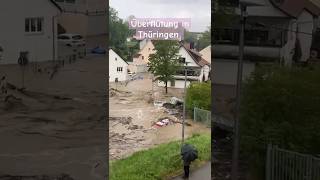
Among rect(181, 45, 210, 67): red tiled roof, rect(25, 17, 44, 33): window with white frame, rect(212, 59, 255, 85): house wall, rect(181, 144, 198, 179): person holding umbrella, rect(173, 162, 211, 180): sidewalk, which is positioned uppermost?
rect(25, 17, 44, 33): window with white frame

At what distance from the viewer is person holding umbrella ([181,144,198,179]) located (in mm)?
4598

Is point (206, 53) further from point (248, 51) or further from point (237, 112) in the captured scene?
point (237, 112)

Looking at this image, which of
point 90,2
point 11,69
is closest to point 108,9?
point 90,2

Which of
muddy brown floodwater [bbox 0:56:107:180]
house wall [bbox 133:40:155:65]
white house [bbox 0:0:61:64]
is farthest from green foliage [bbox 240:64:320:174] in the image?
white house [bbox 0:0:61:64]

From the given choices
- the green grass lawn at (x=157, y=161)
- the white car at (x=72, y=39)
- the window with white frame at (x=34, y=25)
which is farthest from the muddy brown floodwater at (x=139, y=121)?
the window with white frame at (x=34, y=25)

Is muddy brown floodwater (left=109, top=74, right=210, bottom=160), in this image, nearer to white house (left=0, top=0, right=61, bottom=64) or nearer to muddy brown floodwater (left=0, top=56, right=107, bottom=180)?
muddy brown floodwater (left=0, top=56, right=107, bottom=180)

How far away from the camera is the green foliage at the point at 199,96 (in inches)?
178

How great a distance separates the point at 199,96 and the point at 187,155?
1.94ft

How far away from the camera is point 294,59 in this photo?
4.14m

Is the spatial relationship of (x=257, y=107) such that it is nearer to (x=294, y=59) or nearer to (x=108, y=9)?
(x=294, y=59)

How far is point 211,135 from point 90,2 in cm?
170

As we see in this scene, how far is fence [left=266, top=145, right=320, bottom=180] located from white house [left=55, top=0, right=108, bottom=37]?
1.93m

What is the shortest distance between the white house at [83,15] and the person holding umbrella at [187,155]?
1415mm

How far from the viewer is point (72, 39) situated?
436 cm
